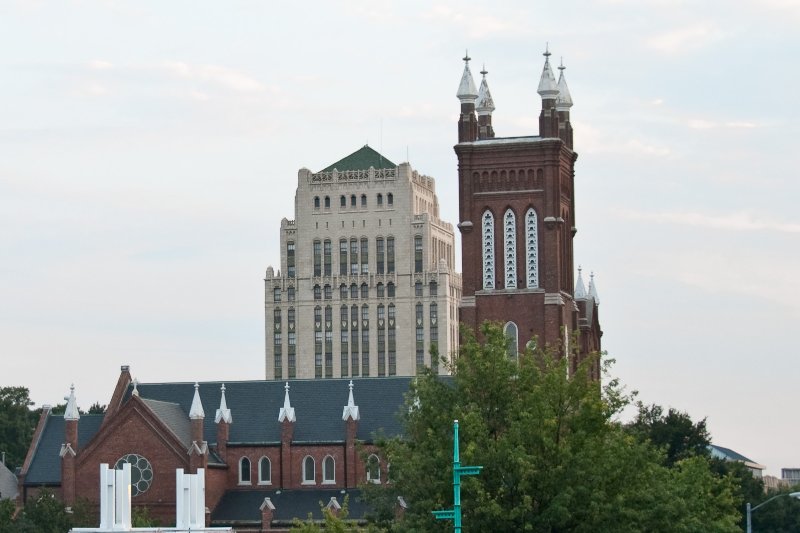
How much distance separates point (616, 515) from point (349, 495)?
52.5 m

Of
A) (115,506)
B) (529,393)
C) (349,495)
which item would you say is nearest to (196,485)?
(115,506)

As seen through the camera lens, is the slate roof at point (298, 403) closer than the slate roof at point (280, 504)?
No

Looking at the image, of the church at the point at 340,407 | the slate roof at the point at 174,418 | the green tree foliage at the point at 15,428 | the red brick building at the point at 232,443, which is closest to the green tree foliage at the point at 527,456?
the church at the point at 340,407

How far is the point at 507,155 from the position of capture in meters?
122

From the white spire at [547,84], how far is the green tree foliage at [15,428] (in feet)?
224

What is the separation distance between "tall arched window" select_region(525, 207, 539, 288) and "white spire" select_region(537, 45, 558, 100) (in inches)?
295

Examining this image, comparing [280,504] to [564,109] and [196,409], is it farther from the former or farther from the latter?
[564,109]

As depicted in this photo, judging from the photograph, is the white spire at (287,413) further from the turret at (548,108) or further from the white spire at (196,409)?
the turret at (548,108)

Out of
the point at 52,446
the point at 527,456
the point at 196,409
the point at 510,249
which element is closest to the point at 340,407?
the point at 196,409

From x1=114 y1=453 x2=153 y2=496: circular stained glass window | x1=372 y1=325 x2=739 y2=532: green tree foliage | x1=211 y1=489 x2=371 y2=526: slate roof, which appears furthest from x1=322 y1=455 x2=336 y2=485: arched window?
x1=372 y1=325 x2=739 y2=532: green tree foliage

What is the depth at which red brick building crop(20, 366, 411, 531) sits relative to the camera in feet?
396

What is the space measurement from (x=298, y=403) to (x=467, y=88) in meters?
22.5

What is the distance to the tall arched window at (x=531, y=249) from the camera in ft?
394

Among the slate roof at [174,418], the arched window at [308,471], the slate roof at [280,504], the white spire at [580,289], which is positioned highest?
the white spire at [580,289]
